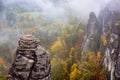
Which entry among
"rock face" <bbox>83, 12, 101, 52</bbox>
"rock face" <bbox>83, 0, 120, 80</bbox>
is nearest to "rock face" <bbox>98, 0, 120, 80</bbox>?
"rock face" <bbox>83, 0, 120, 80</bbox>

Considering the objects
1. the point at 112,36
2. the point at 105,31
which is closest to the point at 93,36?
the point at 105,31

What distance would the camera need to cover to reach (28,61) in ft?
151

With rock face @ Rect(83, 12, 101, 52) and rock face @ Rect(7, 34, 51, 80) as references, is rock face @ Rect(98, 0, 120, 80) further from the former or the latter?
rock face @ Rect(7, 34, 51, 80)

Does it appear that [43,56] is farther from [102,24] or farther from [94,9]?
[94,9]

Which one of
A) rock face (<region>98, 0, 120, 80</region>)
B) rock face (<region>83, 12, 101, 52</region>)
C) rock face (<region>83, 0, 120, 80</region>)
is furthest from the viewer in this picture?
rock face (<region>83, 12, 101, 52</region>)

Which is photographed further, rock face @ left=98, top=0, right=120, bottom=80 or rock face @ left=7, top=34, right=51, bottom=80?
rock face @ left=98, top=0, right=120, bottom=80

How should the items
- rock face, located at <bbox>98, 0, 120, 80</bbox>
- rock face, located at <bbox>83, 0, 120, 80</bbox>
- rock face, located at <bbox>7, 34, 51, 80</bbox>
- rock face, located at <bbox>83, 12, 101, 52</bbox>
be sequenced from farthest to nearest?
1. rock face, located at <bbox>83, 12, 101, 52</bbox>
2. rock face, located at <bbox>83, 0, 120, 80</bbox>
3. rock face, located at <bbox>98, 0, 120, 80</bbox>
4. rock face, located at <bbox>7, 34, 51, 80</bbox>

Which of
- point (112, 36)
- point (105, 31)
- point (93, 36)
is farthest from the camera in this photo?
point (93, 36)

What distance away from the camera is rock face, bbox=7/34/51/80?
151 ft

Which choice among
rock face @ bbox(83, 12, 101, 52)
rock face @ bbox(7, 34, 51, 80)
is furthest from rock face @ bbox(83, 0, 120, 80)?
rock face @ bbox(7, 34, 51, 80)

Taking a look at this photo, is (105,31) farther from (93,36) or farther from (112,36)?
(112,36)

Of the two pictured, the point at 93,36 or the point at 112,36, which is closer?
the point at 112,36

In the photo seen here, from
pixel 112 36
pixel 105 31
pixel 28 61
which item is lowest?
pixel 105 31

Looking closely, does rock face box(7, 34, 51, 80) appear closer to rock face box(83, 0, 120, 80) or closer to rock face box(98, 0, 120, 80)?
rock face box(98, 0, 120, 80)
